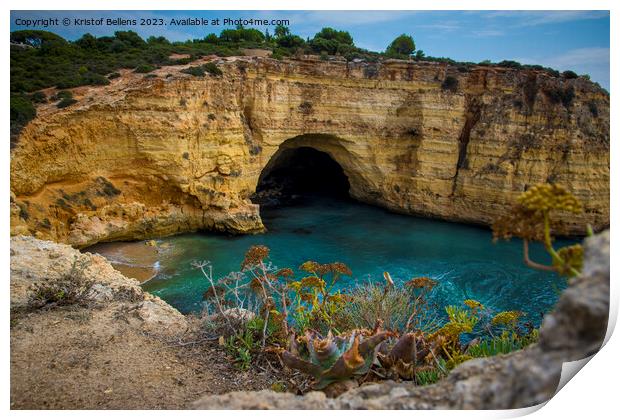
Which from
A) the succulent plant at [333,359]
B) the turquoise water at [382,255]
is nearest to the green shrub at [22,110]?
the turquoise water at [382,255]

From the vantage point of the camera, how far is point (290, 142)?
19.4 metres

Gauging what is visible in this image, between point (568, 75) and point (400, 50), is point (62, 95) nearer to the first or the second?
point (400, 50)

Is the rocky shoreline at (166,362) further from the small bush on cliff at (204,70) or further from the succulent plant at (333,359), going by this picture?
the small bush on cliff at (204,70)

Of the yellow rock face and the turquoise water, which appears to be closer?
the turquoise water

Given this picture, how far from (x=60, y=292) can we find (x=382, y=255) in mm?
9652

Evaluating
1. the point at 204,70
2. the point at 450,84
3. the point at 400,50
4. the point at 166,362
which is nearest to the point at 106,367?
the point at 166,362

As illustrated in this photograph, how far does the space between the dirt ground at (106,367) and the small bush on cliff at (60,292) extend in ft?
0.68

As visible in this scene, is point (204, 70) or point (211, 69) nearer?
point (204, 70)

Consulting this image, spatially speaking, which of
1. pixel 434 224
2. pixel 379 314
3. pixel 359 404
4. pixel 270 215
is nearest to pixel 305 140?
pixel 270 215

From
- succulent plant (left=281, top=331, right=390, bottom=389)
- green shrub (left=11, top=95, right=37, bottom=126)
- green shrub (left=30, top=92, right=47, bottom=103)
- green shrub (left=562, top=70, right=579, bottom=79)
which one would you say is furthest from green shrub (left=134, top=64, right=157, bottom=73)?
green shrub (left=562, top=70, right=579, bottom=79)

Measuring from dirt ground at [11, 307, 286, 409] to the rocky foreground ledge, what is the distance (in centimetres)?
130

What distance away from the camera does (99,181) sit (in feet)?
43.9

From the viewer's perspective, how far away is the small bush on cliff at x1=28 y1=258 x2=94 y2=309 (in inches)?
265

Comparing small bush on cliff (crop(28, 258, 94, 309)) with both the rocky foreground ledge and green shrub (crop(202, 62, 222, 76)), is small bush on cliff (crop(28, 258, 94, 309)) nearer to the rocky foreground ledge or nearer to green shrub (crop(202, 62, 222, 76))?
the rocky foreground ledge
